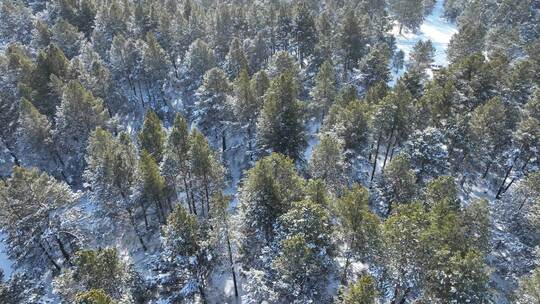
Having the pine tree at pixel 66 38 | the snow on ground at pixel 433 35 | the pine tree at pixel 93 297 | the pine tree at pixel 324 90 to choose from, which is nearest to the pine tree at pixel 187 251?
the pine tree at pixel 93 297

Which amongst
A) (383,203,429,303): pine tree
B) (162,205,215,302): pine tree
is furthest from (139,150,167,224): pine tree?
(383,203,429,303): pine tree

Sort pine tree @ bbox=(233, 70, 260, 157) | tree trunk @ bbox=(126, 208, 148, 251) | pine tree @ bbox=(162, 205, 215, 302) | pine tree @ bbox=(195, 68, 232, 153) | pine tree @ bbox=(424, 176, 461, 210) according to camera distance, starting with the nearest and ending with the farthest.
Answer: pine tree @ bbox=(162, 205, 215, 302) → pine tree @ bbox=(424, 176, 461, 210) → tree trunk @ bbox=(126, 208, 148, 251) → pine tree @ bbox=(233, 70, 260, 157) → pine tree @ bbox=(195, 68, 232, 153)

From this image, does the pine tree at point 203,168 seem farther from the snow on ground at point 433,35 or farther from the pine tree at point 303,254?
the snow on ground at point 433,35

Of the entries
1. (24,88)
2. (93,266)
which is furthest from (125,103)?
(93,266)

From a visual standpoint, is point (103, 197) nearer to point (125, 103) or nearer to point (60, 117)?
point (60, 117)

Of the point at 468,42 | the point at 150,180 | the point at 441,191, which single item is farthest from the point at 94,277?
the point at 468,42

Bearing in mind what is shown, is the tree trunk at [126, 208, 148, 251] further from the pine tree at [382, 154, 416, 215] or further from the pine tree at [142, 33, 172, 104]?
the pine tree at [142, 33, 172, 104]

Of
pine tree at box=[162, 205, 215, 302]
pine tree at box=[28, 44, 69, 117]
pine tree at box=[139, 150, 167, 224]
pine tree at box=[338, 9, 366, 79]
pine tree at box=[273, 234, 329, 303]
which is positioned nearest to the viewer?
pine tree at box=[273, 234, 329, 303]
